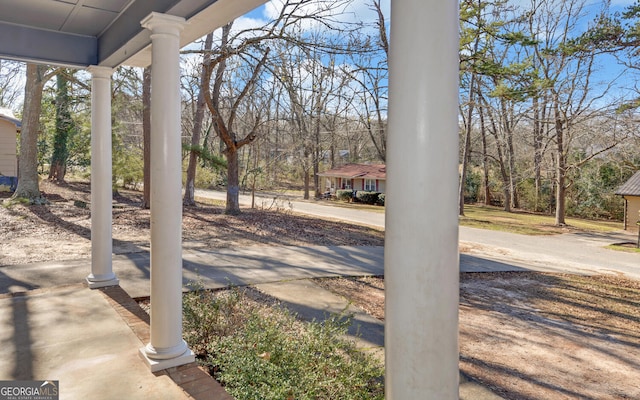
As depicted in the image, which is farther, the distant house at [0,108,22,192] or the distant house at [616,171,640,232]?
the distant house at [616,171,640,232]

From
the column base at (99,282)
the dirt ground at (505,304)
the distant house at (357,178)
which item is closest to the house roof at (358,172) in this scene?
the distant house at (357,178)

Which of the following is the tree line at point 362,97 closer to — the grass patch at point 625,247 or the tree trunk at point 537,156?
the tree trunk at point 537,156

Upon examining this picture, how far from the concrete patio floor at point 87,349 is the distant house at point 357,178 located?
24.3 meters

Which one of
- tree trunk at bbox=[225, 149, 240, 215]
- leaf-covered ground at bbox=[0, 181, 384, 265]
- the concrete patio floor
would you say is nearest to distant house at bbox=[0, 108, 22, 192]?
leaf-covered ground at bbox=[0, 181, 384, 265]

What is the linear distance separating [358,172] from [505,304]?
2327 cm

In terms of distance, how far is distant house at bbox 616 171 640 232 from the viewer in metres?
→ 16.8

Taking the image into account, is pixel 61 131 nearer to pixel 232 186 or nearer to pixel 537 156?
pixel 232 186

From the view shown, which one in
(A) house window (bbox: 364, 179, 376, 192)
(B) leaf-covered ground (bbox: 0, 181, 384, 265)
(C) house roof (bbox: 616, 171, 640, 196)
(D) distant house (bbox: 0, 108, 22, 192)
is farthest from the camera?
(A) house window (bbox: 364, 179, 376, 192)

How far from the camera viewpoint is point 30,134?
38.7 ft

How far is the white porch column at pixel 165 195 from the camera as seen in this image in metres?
2.81

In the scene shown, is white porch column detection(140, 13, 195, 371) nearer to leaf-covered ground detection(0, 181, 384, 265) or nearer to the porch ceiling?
the porch ceiling

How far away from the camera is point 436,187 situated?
1341mm

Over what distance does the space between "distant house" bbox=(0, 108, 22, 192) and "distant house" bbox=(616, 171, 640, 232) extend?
22.8 metres

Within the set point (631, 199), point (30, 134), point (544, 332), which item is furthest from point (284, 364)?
point (631, 199)
